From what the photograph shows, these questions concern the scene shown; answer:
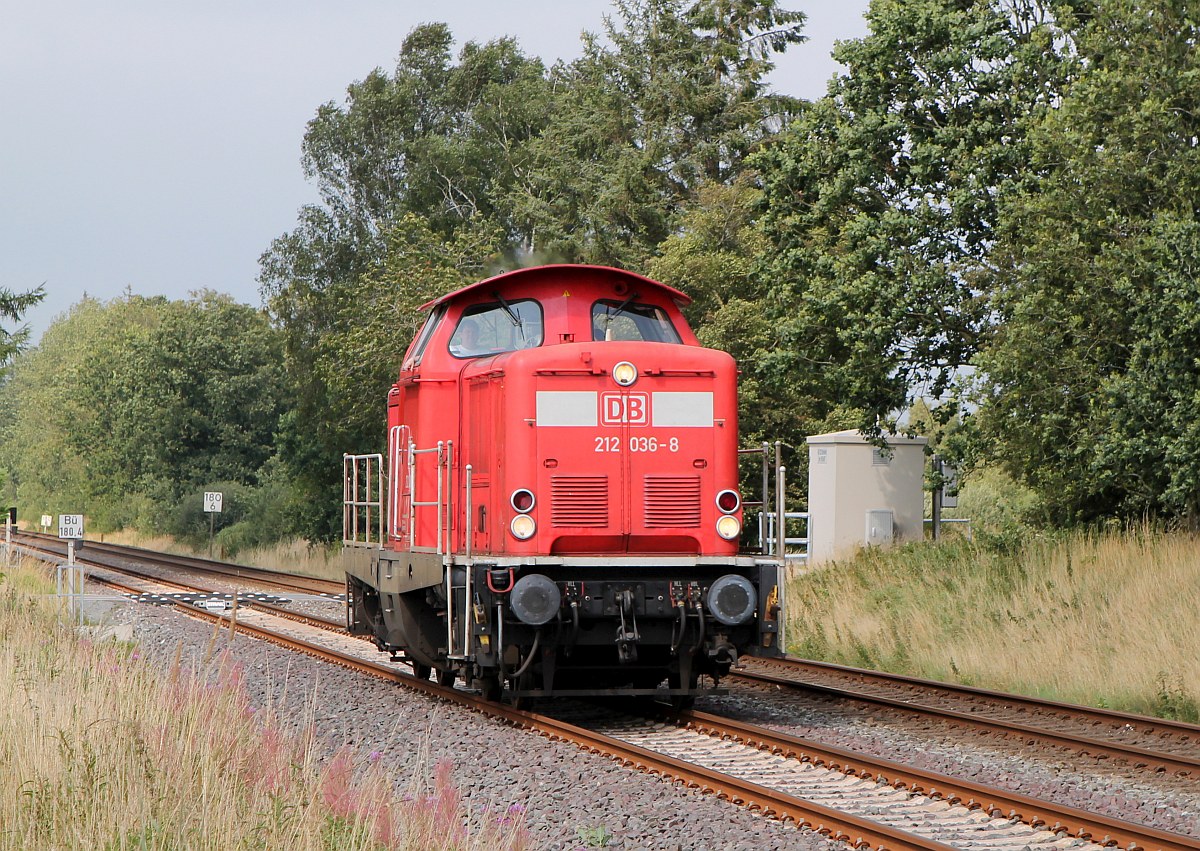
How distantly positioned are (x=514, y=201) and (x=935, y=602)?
2893cm

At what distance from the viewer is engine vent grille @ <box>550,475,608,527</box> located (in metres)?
9.95

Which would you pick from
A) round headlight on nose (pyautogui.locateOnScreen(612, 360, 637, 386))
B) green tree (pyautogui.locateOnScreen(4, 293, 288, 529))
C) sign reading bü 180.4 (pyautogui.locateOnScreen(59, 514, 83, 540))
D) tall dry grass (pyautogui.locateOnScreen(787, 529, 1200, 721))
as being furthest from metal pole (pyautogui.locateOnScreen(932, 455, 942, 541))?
green tree (pyautogui.locateOnScreen(4, 293, 288, 529))

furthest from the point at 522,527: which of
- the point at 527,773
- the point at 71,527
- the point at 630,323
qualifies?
the point at 71,527

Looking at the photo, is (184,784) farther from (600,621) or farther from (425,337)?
(425,337)

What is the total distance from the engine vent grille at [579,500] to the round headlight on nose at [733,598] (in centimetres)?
97

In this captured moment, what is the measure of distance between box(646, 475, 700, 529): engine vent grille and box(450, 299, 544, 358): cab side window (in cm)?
148

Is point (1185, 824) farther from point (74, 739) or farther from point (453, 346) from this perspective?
point (453, 346)

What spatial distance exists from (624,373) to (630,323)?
2.90 ft

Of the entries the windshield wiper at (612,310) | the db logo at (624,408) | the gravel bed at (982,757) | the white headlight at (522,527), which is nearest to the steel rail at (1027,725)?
the gravel bed at (982,757)

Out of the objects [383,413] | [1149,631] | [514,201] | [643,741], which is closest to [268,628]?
[643,741]

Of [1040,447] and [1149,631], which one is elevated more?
[1040,447]

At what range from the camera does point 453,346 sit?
11094 millimetres

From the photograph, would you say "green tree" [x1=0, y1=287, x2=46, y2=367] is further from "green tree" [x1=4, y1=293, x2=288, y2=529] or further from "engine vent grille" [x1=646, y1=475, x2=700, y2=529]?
"engine vent grille" [x1=646, y1=475, x2=700, y2=529]

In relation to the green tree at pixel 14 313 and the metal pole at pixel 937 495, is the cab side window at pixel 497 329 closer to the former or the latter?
the metal pole at pixel 937 495
